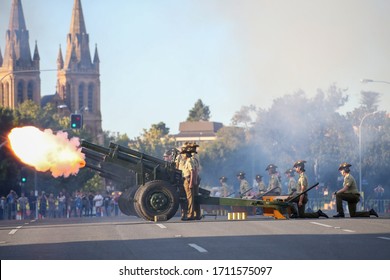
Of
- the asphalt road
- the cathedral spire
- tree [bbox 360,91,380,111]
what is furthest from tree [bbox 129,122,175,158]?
the asphalt road

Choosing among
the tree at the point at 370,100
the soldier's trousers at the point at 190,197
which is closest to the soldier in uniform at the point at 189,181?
the soldier's trousers at the point at 190,197

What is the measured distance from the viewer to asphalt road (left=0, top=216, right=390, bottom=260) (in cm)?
2038

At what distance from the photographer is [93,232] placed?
28344 millimetres

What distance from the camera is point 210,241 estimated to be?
2377 cm

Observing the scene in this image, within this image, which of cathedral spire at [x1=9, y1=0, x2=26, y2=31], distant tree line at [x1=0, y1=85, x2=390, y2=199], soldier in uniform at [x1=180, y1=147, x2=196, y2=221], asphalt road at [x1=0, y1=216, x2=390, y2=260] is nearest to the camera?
asphalt road at [x1=0, y1=216, x2=390, y2=260]

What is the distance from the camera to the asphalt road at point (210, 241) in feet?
66.8

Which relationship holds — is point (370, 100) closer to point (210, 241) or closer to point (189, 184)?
point (189, 184)

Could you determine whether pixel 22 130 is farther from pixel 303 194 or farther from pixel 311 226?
pixel 311 226

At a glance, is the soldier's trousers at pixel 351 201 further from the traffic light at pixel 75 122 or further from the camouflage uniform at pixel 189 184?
the traffic light at pixel 75 122

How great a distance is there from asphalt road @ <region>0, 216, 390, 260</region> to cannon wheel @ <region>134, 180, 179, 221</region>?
2955 millimetres

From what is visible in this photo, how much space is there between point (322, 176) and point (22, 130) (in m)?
62.3

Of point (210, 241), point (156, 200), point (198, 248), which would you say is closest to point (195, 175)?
point (156, 200)

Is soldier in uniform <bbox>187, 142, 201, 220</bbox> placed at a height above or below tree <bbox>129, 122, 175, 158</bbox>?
below

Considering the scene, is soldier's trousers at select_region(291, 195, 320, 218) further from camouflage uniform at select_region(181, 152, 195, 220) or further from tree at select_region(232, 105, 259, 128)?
tree at select_region(232, 105, 259, 128)
